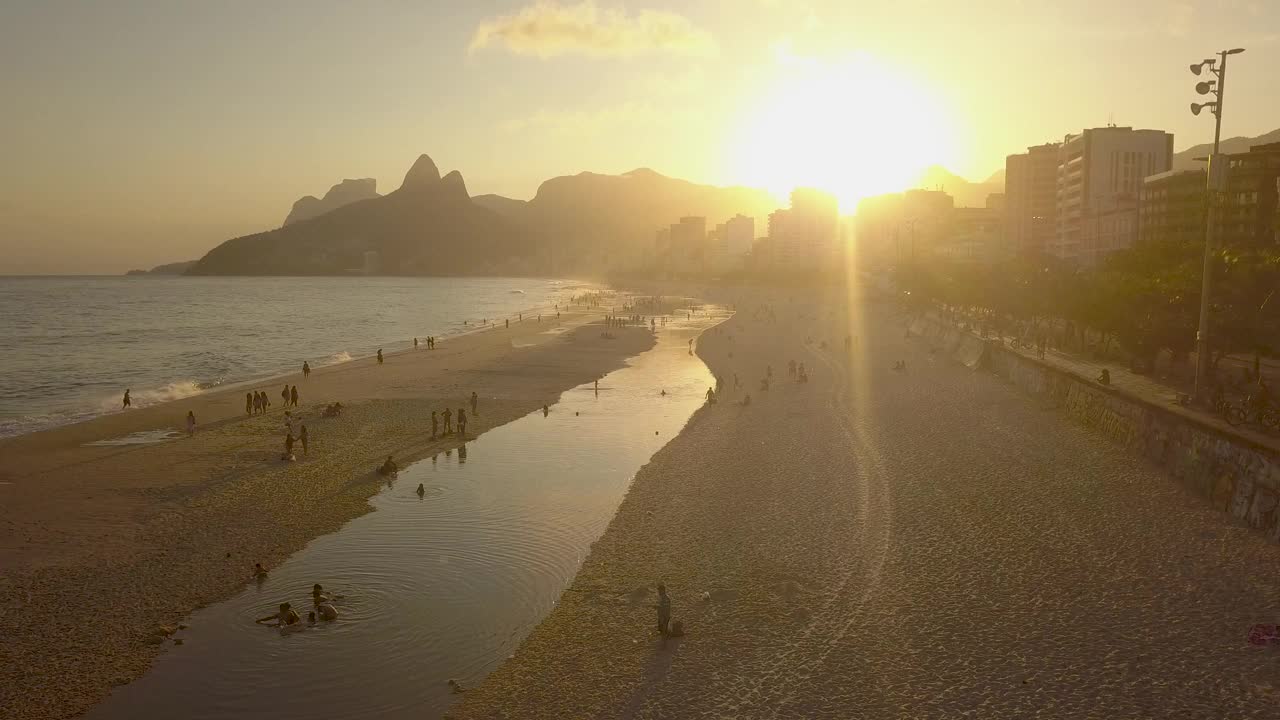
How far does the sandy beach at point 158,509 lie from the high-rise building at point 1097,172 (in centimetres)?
11039

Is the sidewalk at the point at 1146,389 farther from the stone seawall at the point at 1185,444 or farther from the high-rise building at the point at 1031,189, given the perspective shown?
the high-rise building at the point at 1031,189

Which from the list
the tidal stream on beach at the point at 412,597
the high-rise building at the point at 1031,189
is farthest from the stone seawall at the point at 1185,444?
the high-rise building at the point at 1031,189

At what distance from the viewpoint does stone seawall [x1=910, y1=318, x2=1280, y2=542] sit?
61.7 feet

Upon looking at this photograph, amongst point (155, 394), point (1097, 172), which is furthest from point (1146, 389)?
point (1097, 172)

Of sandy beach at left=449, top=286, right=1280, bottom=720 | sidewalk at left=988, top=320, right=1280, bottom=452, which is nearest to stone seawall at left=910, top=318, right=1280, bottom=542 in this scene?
sidewalk at left=988, top=320, right=1280, bottom=452

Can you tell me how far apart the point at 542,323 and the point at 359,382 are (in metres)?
47.0

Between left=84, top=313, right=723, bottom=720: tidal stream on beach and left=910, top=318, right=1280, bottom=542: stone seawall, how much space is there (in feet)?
49.4

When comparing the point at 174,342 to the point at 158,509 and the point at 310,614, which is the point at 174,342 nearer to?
the point at 158,509

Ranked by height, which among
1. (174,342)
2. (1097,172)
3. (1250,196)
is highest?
(1097,172)

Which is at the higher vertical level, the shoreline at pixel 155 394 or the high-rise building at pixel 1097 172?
the high-rise building at pixel 1097 172

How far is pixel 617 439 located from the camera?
31672mm

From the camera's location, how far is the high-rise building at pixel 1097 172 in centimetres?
12569

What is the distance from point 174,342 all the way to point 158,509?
6808 centimetres

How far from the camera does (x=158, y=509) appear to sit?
22.3 metres
